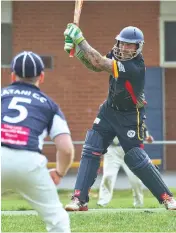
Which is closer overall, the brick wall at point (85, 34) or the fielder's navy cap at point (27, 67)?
the fielder's navy cap at point (27, 67)

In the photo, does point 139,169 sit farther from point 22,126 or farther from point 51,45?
point 51,45

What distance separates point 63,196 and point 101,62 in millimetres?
7000

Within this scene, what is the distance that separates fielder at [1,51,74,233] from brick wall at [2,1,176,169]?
36.1ft

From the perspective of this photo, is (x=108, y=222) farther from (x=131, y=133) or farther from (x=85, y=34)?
(x=85, y=34)

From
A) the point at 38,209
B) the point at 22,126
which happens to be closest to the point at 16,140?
the point at 22,126

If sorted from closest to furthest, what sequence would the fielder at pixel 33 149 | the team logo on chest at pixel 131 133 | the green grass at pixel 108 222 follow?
the fielder at pixel 33 149 → the green grass at pixel 108 222 → the team logo on chest at pixel 131 133

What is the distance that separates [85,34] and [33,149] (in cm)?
1121

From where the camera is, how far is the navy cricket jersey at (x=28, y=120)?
260 inches

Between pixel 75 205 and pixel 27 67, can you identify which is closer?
pixel 27 67

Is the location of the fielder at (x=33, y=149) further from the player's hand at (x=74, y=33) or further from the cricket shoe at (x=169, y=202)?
the cricket shoe at (x=169, y=202)

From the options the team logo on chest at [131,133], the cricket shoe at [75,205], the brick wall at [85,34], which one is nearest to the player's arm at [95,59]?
the team logo on chest at [131,133]

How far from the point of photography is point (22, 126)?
6.62 m

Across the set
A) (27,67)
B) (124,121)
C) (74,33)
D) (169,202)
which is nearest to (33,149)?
(27,67)

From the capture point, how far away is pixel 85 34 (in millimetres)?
17641
